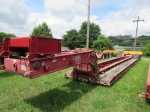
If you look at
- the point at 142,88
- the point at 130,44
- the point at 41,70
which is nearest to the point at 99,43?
the point at 142,88

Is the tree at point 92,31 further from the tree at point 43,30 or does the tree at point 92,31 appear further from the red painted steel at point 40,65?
the red painted steel at point 40,65

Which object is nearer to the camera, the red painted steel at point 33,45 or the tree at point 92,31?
the red painted steel at point 33,45

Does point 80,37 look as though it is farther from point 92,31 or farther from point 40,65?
point 40,65

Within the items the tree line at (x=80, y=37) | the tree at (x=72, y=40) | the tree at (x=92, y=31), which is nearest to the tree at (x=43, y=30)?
the tree line at (x=80, y=37)

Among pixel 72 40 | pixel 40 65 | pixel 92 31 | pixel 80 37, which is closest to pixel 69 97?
pixel 40 65

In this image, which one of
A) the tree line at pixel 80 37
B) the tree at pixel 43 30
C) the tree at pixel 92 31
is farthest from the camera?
the tree at pixel 92 31

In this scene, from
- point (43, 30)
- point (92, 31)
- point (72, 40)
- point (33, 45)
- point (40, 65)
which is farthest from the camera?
point (92, 31)

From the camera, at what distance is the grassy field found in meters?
3.55

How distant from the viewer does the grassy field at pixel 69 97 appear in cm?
355

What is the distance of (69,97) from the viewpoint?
4199 millimetres

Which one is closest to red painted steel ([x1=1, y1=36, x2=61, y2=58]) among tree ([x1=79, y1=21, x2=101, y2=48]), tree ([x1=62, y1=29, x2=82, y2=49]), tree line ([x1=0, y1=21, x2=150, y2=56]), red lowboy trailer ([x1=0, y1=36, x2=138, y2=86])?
red lowboy trailer ([x1=0, y1=36, x2=138, y2=86])

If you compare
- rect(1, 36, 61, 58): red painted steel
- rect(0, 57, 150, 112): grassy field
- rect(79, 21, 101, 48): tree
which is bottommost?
rect(0, 57, 150, 112): grassy field

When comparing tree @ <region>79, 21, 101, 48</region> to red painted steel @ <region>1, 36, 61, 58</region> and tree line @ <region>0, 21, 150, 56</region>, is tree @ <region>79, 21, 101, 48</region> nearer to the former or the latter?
tree line @ <region>0, 21, 150, 56</region>

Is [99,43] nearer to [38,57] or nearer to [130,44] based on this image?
[38,57]
